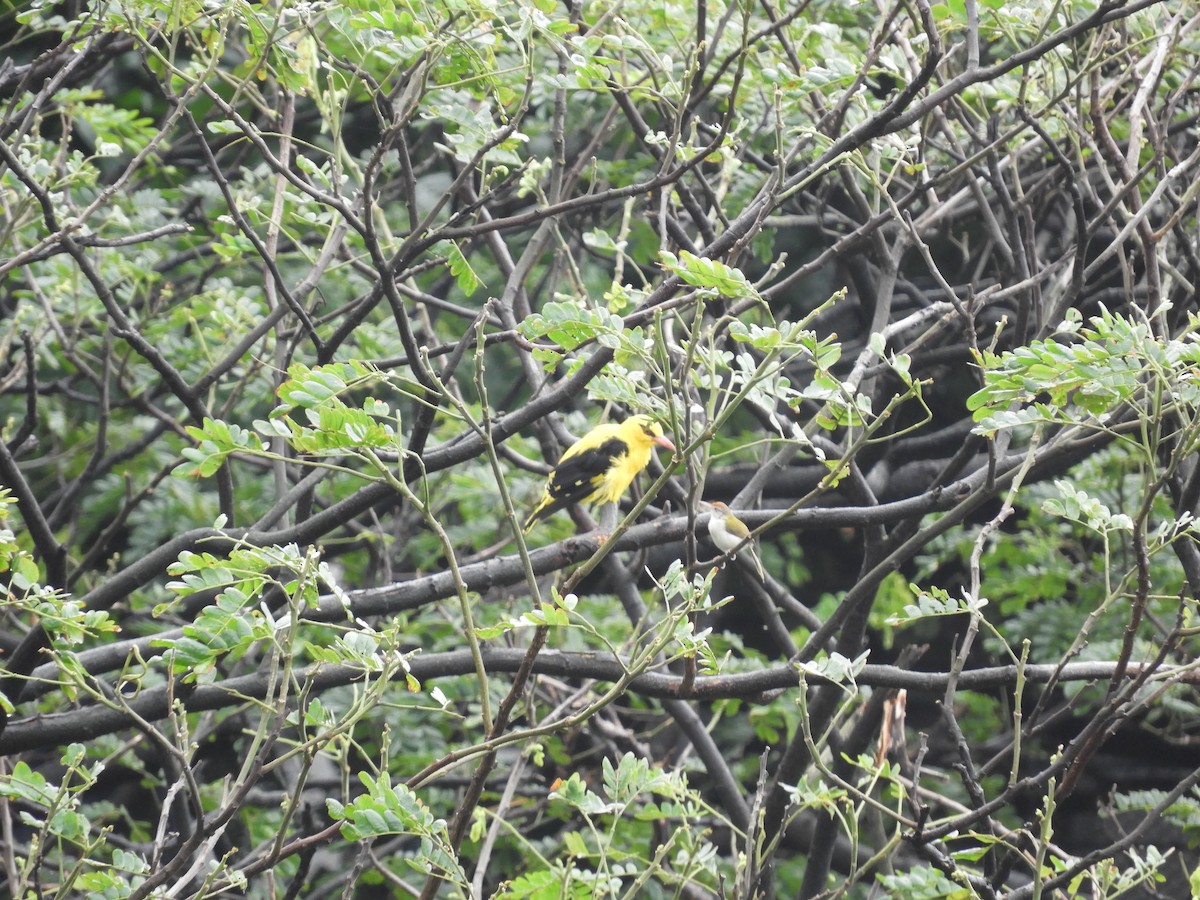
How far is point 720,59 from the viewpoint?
4.68 m

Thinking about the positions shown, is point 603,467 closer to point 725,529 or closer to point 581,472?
point 581,472

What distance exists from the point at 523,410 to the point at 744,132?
7.78 feet

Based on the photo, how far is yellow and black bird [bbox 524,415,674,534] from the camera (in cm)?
Answer: 446

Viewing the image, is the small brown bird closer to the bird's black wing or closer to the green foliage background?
the green foliage background

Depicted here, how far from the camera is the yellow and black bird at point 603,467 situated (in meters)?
4.46

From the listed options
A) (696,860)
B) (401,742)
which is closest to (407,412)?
(401,742)

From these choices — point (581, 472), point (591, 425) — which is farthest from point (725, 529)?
point (591, 425)

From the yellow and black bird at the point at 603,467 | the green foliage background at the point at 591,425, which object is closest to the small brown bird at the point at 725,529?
the green foliage background at the point at 591,425

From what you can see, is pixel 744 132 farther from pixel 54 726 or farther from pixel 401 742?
pixel 54 726

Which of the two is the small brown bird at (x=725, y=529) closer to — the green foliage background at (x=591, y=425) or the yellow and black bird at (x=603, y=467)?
the green foliage background at (x=591, y=425)

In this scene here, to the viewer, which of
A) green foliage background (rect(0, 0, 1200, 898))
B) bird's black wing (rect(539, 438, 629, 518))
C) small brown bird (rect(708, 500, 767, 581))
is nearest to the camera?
green foliage background (rect(0, 0, 1200, 898))

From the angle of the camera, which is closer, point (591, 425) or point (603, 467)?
point (603, 467)

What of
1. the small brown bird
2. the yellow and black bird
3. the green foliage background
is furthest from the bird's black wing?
the small brown bird

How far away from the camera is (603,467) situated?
15.1 feet
